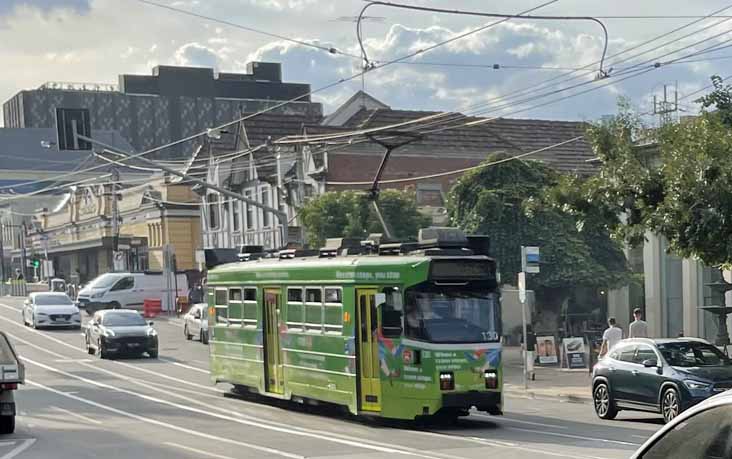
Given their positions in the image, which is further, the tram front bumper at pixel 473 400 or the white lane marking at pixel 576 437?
the tram front bumper at pixel 473 400

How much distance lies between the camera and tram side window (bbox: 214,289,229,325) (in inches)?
1021

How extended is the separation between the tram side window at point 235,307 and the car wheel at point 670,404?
927 cm

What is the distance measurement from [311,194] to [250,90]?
137404 mm

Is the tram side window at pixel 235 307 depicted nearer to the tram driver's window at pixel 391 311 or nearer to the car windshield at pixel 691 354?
the tram driver's window at pixel 391 311

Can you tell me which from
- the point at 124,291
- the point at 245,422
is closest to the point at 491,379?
the point at 245,422

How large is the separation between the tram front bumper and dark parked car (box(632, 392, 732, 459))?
14.1 metres

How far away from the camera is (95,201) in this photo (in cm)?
8481

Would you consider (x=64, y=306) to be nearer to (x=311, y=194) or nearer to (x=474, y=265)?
(x=311, y=194)

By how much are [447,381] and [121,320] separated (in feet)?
71.5

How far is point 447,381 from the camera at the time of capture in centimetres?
1927

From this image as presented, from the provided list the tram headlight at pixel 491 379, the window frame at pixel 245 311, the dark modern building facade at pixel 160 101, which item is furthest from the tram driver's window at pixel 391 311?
the dark modern building facade at pixel 160 101

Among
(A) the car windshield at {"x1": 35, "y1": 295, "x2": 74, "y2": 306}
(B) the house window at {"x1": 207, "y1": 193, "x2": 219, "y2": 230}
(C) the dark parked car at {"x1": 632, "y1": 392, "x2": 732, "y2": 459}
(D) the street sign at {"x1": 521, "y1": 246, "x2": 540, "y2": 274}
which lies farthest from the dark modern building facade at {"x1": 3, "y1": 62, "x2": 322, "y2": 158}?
(C) the dark parked car at {"x1": 632, "y1": 392, "x2": 732, "y2": 459}

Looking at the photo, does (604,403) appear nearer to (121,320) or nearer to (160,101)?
(121,320)

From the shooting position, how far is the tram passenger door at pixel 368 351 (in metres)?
19.8
